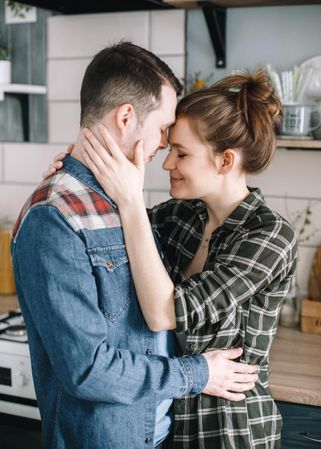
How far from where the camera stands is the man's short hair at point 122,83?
1197 mm

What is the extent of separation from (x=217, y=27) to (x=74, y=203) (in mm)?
1046

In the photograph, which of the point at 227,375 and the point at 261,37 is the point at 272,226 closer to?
the point at 227,375

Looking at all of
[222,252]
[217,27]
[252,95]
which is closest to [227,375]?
[222,252]

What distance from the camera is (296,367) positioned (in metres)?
1.70

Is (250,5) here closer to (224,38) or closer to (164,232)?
(224,38)

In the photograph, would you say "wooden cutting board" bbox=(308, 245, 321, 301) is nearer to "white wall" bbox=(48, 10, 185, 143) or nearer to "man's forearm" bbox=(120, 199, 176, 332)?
"white wall" bbox=(48, 10, 185, 143)

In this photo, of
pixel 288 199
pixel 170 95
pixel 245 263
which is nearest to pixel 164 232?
pixel 245 263

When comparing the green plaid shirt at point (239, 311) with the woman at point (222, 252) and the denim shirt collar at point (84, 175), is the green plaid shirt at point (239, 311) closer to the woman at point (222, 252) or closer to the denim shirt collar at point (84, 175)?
the woman at point (222, 252)

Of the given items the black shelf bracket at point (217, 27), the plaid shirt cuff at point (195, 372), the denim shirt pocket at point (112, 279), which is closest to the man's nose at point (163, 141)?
the denim shirt pocket at point (112, 279)

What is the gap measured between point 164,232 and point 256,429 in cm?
52

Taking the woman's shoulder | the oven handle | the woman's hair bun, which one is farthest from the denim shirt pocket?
the oven handle

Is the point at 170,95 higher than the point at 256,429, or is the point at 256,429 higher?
the point at 170,95

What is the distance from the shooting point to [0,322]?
204 centimetres

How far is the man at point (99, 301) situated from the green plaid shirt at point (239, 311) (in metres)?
0.06
